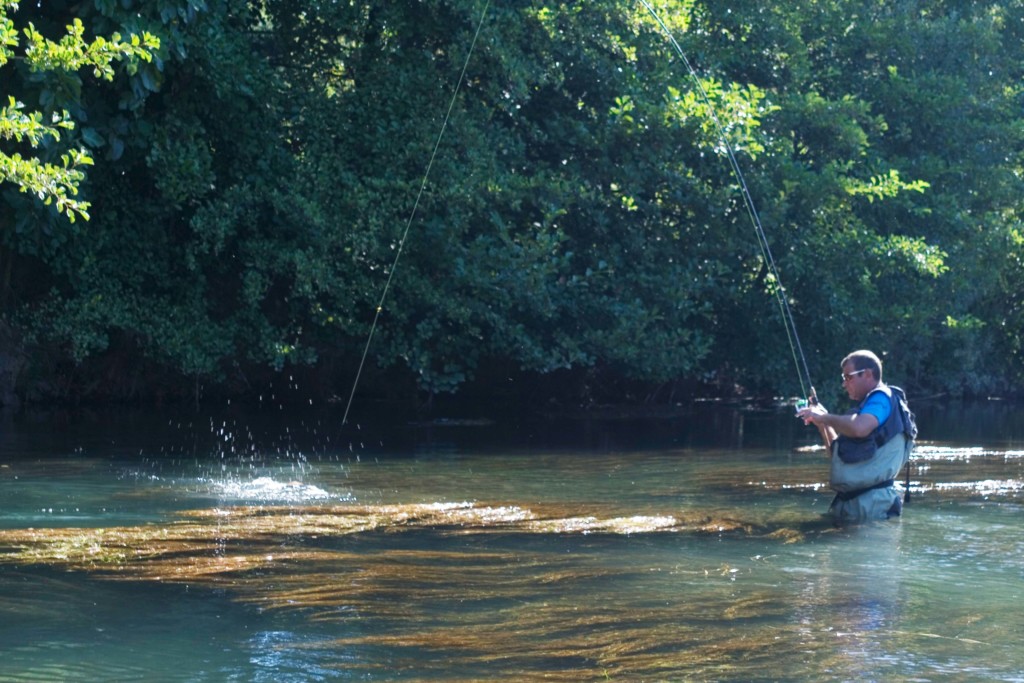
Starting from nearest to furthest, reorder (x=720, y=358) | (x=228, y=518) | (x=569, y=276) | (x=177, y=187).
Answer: (x=228, y=518) → (x=177, y=187) → (x=569, y=276) → (x=720, y=358)

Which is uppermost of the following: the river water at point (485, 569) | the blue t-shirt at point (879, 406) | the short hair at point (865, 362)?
the short hair at point (865, 362)

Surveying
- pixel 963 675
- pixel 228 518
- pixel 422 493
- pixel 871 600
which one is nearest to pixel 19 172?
pixel 228 518

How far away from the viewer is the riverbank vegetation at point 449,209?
1471cm

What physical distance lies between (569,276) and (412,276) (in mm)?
2258

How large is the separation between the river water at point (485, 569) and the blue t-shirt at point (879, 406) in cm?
72

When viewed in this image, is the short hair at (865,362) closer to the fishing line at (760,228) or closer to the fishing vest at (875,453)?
the fishing vest at (875,453)

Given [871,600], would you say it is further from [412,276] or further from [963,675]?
[412,276]

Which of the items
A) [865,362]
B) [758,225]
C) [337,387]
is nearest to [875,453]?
[865,362]

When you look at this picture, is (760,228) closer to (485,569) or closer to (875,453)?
(875,453)

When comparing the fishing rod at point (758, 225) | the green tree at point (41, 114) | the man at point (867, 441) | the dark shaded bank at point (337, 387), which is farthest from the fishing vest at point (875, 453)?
the dark shaded bank at point (337, 387)

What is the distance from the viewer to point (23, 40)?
42.9ft

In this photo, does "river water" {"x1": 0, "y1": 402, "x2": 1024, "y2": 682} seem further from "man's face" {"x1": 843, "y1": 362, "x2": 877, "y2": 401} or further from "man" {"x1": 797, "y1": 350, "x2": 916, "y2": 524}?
"man's face" {"x1": 843, "y1": 362, "x2": 877, "y2": 401}

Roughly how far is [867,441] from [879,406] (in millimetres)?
234

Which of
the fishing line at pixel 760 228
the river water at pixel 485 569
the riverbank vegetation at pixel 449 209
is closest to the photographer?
the river water at pixel 485 569
